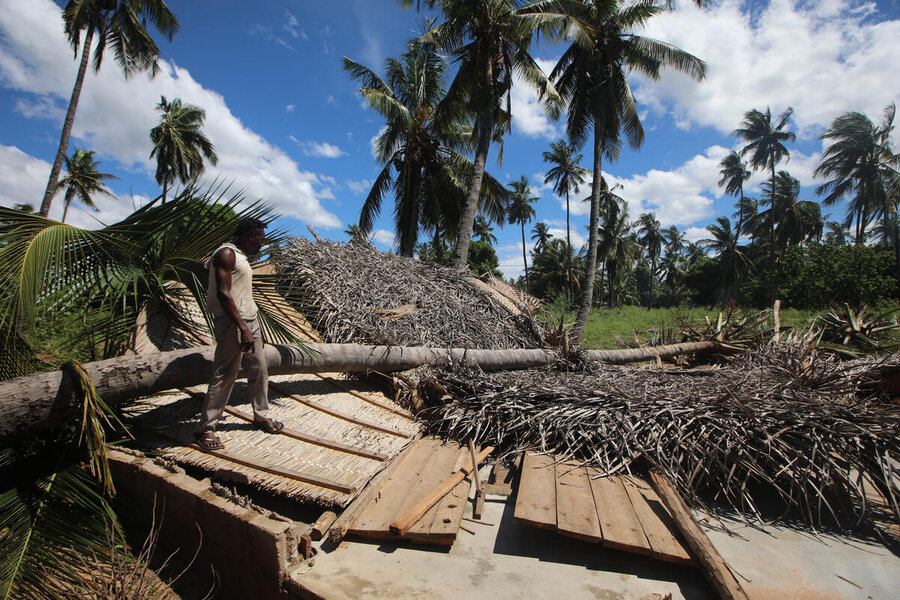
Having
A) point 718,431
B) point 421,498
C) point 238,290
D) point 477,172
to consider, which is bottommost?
point 421,498

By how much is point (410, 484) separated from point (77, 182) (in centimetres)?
3705

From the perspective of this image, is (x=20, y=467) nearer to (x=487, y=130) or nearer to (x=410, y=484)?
(x=410, y=484)

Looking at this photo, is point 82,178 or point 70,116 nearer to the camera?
point 70,116

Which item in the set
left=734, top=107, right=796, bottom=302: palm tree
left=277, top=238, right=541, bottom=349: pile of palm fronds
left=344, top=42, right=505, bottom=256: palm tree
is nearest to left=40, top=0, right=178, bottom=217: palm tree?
left=344, top=42, right=505, bottom=256: palm tree

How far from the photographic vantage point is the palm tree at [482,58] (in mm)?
11070

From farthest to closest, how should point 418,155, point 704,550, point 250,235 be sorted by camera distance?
point 418,155 < point 250,235 < point 704,550

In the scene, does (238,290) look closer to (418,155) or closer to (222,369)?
(222,369)

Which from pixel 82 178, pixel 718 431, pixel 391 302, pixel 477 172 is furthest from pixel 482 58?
pixel 82 178

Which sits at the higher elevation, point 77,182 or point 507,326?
point 77,182

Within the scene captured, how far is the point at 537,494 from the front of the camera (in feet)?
9.20

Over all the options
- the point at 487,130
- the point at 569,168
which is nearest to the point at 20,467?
the point at 487,130

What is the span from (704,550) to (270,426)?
116 inches

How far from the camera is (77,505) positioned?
7.79 feet

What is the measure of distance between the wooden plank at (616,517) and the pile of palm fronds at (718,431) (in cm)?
17
